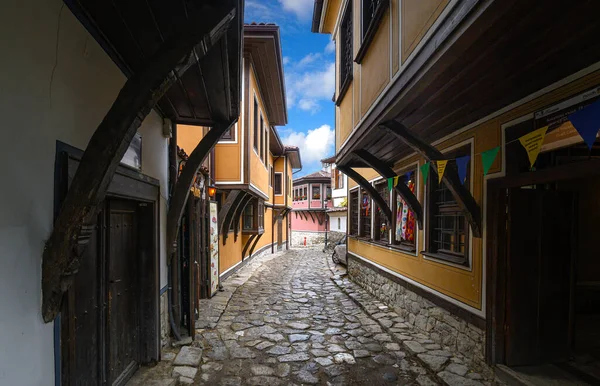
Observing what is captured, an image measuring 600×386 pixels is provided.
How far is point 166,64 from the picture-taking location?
1982mm

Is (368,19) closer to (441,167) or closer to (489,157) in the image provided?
(441,167)

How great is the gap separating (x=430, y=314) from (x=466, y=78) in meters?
3.50

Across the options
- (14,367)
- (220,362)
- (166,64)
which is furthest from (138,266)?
(166,64)

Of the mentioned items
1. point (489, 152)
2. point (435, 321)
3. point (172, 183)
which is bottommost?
point (435, 321)

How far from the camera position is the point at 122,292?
326cm

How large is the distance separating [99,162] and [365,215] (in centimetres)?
788

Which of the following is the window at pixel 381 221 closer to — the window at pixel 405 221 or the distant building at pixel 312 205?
the window at pixel 405 221

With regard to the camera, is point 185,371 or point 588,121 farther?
point 185,371

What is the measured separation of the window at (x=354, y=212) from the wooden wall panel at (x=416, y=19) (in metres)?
7.02

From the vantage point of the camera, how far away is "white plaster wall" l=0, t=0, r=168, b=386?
1.52 metres

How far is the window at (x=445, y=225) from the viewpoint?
430cm

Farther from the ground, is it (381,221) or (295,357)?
(381,221)

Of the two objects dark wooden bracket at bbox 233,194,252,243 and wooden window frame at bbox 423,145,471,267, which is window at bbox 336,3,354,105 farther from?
dark wooden bracket at bbox 233,194,252,243

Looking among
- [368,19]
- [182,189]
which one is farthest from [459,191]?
[182,189]
